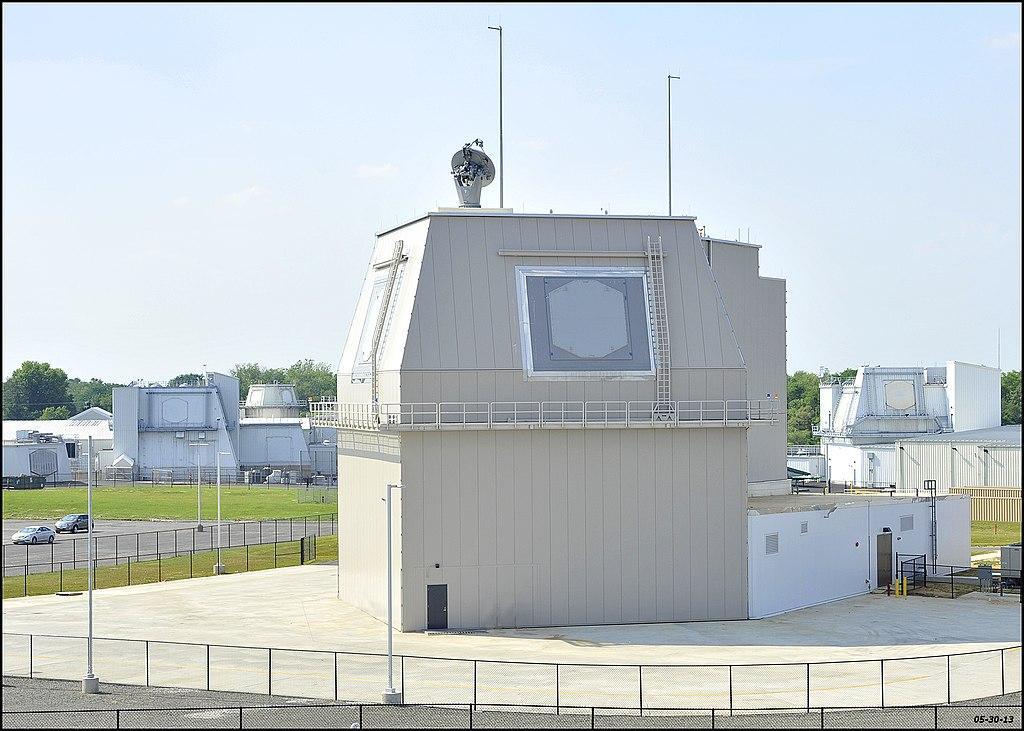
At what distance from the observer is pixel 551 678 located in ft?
120

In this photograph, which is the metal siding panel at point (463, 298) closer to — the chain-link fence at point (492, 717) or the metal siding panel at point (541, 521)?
the metal siding panel at point (541, 521)

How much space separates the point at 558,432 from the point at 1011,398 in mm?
127326

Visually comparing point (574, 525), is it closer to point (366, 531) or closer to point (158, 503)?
point (366, 531)

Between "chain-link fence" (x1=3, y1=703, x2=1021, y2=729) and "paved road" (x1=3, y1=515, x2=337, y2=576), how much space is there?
35409 millimetres

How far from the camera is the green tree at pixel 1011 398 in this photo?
15400 centimetres

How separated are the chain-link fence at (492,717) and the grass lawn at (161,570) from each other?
27112mm

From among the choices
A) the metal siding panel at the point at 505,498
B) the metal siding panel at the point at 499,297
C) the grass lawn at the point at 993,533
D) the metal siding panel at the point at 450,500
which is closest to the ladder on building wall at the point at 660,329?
the metal siding panel at the point at 499,297

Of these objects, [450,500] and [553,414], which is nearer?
[450,500]

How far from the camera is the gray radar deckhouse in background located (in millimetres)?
50344

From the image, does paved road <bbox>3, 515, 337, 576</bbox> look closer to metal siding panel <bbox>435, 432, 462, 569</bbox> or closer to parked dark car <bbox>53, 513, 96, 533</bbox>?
parked dark car <bbox>53, 513, 96, 533</bbox>

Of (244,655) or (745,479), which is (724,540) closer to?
(745,479)

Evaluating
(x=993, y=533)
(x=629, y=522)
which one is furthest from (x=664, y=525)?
(x=993, y=533)

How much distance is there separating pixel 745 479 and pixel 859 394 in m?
72.2

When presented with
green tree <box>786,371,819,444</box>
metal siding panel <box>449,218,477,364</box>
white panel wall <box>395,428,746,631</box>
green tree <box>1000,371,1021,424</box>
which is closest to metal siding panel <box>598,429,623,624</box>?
white panel wall <box>395,428,746,631</box>
